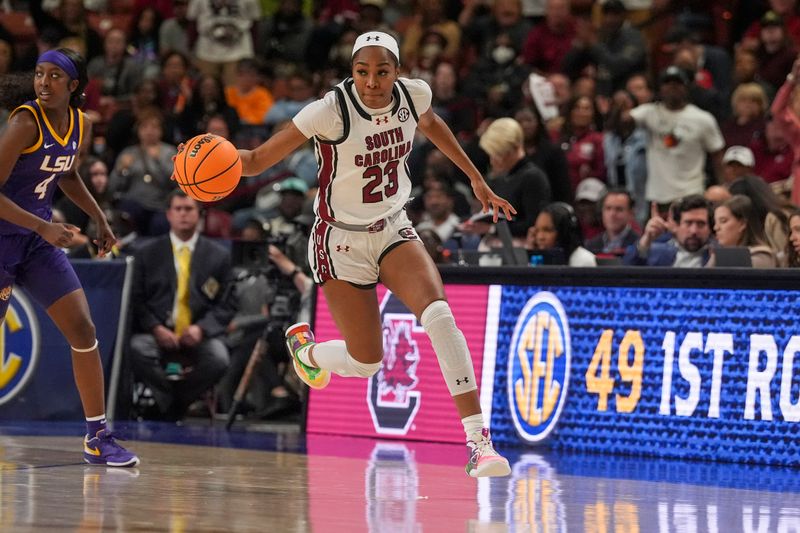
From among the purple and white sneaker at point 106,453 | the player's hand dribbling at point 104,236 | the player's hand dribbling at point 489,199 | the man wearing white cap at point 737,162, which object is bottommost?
the purple and white sneaker at point 106,453

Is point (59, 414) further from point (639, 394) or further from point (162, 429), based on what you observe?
point (639, 394)

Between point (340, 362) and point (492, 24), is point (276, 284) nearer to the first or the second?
point (340, 362)

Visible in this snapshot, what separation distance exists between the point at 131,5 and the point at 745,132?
10.3 metres

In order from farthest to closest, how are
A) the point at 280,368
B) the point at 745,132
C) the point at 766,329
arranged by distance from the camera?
the point at 745,132 < the point at 280,368 < the point at 766,329

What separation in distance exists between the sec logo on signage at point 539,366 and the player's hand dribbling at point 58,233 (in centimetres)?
358

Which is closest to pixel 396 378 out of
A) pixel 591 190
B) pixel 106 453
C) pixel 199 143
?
pixel 106 453

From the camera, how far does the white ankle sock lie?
280 inches

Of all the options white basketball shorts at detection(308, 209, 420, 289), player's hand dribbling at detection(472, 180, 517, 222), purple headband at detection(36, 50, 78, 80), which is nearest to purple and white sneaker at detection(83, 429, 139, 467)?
white basketball shorts at detection(308, 209, 420, 289)

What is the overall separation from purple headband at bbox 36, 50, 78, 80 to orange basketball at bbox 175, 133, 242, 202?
1426 millimetres

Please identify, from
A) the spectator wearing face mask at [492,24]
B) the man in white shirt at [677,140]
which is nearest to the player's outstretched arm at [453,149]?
the man in white shirt at [677,140]


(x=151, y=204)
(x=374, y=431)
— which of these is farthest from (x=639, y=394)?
(x=151, y=204)

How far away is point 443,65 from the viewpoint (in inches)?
622

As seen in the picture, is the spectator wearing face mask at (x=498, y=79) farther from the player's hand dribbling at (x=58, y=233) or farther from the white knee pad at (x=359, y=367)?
the player's hand dribbling at (x=58, y=233)

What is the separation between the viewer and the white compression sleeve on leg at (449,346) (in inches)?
279
